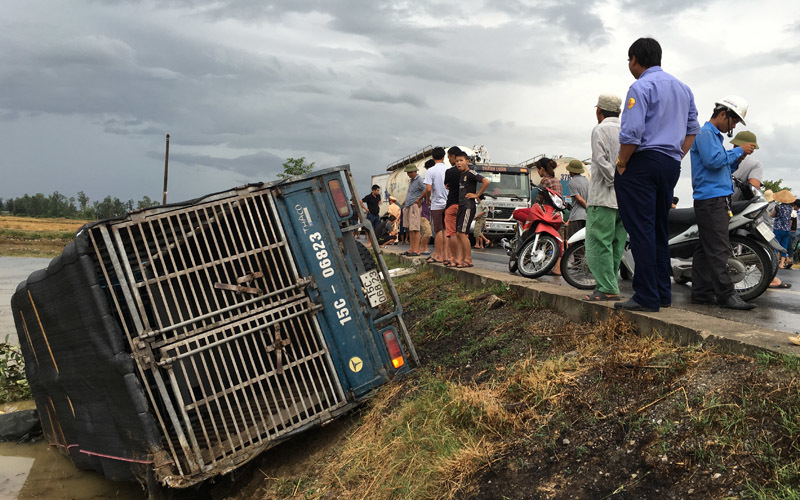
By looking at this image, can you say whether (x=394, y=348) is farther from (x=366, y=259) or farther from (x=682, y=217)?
(x=682, y=217)

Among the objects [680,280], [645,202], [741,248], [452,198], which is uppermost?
[452,198]

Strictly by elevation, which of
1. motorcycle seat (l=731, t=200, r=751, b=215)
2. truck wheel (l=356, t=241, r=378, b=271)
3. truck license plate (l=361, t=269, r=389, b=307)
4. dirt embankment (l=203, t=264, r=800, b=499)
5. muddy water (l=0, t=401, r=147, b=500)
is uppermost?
truck wheel (l=356, t=241, r=378, b=271)

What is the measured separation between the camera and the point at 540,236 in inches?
309

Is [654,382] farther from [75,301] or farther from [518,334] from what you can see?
[75,301]

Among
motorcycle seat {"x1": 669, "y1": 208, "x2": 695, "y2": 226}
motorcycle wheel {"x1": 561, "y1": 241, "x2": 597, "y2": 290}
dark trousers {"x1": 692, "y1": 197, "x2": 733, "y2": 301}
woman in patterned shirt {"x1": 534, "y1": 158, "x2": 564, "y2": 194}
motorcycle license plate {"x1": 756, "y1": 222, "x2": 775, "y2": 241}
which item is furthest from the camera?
woman in patterned shirt {"x1": 534, "y1": 158, "x2": 564, "y2": 194}

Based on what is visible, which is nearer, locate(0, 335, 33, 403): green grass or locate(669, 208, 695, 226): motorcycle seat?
locate(669, 208, 695, 226): motorcycle seat

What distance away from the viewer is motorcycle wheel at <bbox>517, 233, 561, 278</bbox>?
7641mm

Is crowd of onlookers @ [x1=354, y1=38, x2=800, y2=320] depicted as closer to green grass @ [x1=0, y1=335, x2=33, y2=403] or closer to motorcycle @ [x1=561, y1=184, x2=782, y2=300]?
motorcycle @ [x1=561, y1=184, x2=782, y2=300]

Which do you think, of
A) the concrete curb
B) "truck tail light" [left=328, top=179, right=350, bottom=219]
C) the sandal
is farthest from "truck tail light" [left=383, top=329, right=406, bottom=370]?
the sandal

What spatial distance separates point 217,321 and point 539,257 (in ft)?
15.6

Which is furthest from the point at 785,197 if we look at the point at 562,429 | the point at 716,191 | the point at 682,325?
the point at 562,429

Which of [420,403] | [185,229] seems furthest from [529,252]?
[185,229]

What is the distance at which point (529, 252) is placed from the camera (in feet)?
26.2

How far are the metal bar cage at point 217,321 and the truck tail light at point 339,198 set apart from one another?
51 centimetres
